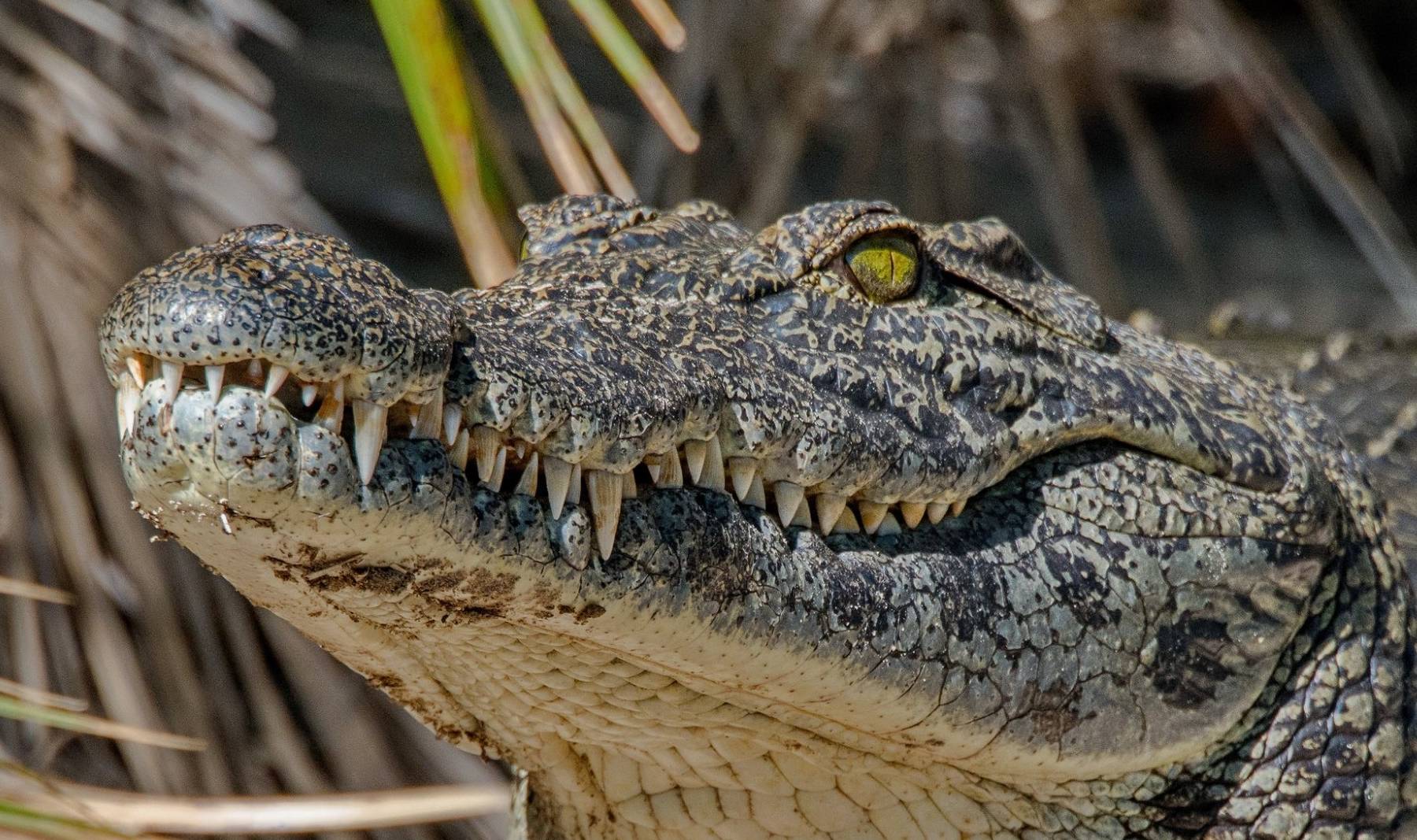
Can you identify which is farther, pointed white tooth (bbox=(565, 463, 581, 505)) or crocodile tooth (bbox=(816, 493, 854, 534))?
crocodile tooth (bbox=(816, 493, 854, 534))

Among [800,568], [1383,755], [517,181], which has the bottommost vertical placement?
[1383,755]

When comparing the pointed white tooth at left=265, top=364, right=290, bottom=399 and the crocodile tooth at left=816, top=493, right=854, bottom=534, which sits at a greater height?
the pointed white tooth at left=265, top=364, right=290, bottom=399

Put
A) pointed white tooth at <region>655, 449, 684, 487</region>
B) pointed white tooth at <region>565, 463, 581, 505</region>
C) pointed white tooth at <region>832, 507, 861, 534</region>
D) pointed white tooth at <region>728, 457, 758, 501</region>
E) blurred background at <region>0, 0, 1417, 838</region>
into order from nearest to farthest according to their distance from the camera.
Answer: pointed white tooth at <region>565, 463, 581, 505</region> → pointed white tooth at <region>655, 449, 684, 487</region> → pointed white tooth at <region>728, 457, 758, 501</region> → pointed white tooth at <region>832, 507, 861, 534</region> → blurred background at <region>0, 0, 1417, 838</region>

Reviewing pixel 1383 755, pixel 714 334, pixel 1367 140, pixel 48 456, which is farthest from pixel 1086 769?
pixel 1367 140

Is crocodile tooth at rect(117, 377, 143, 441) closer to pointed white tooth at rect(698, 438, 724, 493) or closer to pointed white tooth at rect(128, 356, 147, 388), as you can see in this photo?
pointed white tooth at rect(128, 356, 147, 388)

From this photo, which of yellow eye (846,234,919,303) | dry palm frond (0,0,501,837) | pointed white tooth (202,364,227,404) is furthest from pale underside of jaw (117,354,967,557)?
dry palm frond (0,0,501,837)

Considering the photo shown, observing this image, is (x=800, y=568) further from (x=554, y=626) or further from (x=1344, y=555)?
(x=1344, y=555)
